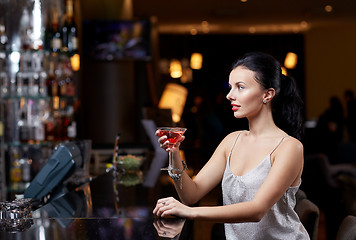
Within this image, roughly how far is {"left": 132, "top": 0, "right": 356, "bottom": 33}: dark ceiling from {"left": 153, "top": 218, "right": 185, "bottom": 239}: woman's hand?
7.99m

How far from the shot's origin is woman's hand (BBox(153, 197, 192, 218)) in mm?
1690

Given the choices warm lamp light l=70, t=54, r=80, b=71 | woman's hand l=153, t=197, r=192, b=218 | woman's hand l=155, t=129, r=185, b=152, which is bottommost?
woman's hand l=153, t=197, r=192, b=218

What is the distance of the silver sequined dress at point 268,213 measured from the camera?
182cm

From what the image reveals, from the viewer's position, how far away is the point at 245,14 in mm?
11172

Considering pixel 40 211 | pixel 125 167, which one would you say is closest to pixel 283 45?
pixel 125 167

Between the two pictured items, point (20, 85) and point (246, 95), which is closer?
point (246, 95)

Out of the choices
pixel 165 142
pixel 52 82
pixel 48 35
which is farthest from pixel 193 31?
pixel 165 142

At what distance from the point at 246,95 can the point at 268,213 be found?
41cm

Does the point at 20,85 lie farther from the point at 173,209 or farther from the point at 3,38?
the point at 173,209

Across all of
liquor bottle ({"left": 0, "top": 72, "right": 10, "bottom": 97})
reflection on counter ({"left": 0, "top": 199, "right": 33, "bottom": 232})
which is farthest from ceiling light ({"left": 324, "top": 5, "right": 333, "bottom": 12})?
reflection on counter ({"left": 0, "top": 199, "right": 33, "bottom": 232})

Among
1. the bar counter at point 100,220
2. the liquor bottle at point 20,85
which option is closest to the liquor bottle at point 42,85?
the liquor bottle at point 20,85

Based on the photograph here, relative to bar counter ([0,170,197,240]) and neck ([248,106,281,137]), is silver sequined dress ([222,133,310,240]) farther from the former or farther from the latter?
bar counter ([0,170,197,240])

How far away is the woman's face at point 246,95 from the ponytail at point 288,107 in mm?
108

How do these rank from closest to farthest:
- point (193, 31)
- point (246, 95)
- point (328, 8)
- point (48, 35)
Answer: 1. point (246, 95)
2. point (48, 35)
3. point (328, 8)
4. point (193, 31)
